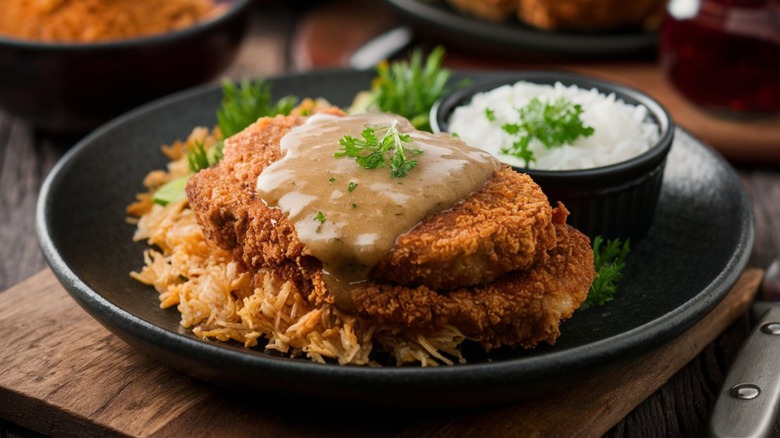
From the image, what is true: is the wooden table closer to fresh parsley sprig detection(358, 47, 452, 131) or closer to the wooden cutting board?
the wooden cutting board

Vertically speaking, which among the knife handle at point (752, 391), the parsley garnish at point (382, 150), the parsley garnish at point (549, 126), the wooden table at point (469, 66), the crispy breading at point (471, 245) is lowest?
the wooden table at point (469, 66)

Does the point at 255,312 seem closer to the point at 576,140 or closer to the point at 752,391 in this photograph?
the point at 576,140

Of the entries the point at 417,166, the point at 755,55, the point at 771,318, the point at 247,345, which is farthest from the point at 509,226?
the point at 755,55

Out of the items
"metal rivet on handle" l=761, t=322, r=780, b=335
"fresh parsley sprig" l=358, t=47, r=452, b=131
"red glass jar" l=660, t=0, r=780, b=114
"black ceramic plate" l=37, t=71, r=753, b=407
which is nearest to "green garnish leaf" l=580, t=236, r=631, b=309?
"black ceramic plate" l=37, t=71, r=753, b=407

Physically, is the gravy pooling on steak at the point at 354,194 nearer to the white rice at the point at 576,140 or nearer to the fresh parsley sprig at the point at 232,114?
the white rice at the point at 576,140

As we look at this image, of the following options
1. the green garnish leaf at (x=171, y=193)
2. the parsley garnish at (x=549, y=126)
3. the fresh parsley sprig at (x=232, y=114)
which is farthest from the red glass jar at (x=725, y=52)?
the green garnish leaf at (x=171, y=193)

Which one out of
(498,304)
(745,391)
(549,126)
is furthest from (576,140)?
(745,391)
